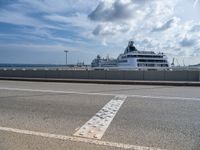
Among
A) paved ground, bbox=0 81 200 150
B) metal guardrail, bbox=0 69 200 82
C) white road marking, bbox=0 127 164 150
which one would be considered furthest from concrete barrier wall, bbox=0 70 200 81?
white road marking, bbox=0 127 164 150

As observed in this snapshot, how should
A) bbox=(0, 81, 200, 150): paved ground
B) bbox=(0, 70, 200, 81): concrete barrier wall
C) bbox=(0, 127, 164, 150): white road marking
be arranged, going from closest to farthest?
bbox=(0, 127, 164, 150): white road marking → bbox=(0, 81, 200, 150): paved ground → bbox=(0, 70, 200, 81): concrete barrier wall

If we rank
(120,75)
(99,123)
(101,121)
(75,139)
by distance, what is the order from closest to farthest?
(75,139) < (99,123) < (101,121) < (120,75)

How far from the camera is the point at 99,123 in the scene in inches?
267

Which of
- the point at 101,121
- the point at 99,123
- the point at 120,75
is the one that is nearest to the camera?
the point at 99,123

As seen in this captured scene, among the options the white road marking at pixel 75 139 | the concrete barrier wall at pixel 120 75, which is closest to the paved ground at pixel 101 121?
the white road marking at pixel 75 139

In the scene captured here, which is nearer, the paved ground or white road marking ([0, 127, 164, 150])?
white road marking ([0, 127, 164, 150])

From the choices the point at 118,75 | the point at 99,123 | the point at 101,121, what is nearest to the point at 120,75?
the point at 118,75

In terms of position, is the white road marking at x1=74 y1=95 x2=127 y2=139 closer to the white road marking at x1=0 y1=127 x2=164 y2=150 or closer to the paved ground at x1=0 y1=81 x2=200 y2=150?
the paved ground at x1=0 y1=81 x2=200 y2=150

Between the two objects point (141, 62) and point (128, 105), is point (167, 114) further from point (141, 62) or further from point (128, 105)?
point (141, 62)

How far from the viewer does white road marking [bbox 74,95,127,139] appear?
5844mm

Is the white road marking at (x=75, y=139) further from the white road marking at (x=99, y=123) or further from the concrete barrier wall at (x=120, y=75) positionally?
the concrete barrier wall at (x=120, y=75)

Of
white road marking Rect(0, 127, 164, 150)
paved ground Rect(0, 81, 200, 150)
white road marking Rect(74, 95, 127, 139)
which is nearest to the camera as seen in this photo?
white road marking Rect(0, 127, 164, 150)

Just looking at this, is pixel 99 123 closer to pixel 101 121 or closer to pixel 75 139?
pixel 101 121

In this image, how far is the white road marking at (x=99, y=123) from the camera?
19.2 ft
